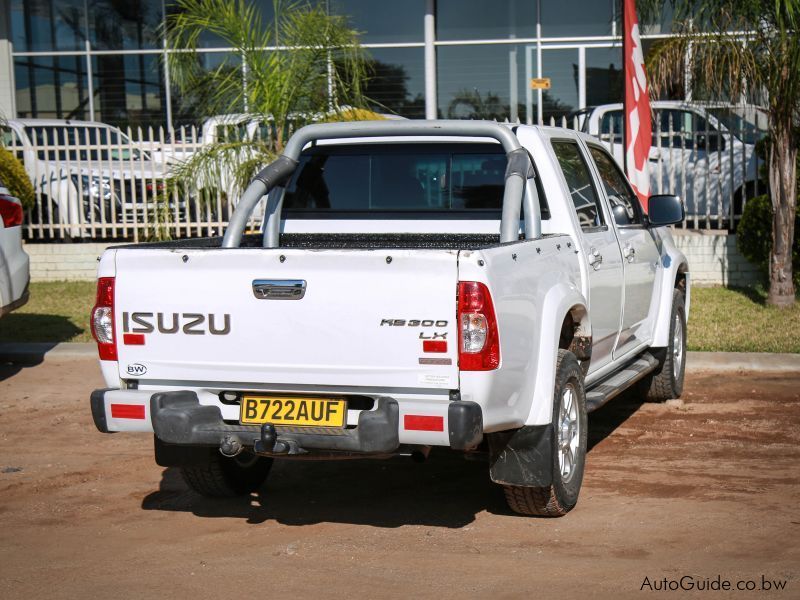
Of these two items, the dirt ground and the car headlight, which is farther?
the car headlight

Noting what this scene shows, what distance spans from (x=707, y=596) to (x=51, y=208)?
12.9 m

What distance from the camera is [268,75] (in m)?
11.6

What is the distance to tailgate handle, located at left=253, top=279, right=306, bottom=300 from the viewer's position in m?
4.83

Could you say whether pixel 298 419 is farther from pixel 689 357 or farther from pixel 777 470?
pixel 689 357

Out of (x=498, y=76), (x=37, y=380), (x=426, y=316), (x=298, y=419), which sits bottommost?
(x=37, y=380)

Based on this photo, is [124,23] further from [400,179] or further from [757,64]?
[400,179]

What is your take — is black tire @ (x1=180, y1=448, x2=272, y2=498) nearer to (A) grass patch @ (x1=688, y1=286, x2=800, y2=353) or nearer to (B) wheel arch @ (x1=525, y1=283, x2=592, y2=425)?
(B) wheel arch @ (x1=525, y1=283, x2=592, y2=425)

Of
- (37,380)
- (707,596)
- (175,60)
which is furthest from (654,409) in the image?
(175,60)

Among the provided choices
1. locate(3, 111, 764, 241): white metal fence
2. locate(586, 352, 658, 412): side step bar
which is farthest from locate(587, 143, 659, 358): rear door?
locate(3, 111, 764, 241): white metal fence

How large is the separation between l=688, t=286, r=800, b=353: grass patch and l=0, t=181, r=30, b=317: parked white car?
5682mm

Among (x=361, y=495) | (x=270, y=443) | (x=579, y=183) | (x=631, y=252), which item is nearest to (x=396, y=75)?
(x=631, y=252)

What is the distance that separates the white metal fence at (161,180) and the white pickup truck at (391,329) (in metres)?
8.26

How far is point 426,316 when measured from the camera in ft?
15.4

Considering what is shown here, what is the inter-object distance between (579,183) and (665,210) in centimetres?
97
